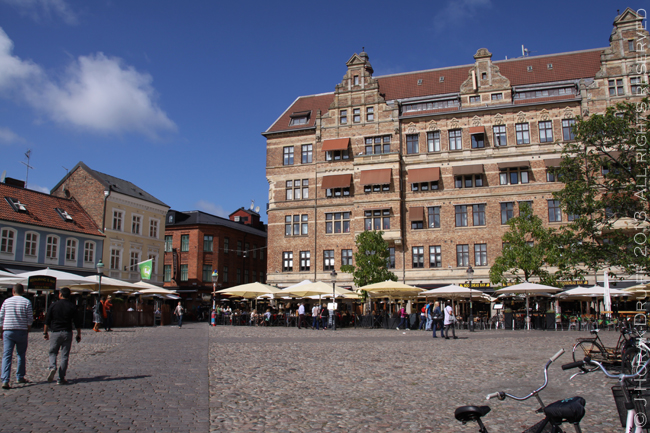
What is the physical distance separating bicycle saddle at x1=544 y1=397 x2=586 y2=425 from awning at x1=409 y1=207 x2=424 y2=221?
3854cm

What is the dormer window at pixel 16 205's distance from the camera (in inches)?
1484

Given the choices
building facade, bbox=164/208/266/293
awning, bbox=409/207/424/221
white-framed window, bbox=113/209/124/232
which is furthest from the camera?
building facade, bbox=164/208/266/293

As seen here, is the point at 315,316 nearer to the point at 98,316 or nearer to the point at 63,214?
the point at 98,316

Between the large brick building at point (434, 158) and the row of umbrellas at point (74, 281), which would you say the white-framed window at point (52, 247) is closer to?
the row of umbrellas at point (74, 281)

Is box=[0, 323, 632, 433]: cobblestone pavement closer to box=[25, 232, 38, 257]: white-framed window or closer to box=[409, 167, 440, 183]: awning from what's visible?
box=[25, 232, 38, 257]: white-framed window

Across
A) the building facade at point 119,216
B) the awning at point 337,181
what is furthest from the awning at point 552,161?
the building facade at point 119,216

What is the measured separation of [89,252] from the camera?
43000mm

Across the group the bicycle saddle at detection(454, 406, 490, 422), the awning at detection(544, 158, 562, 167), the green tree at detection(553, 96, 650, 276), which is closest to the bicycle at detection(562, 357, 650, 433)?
the bicycle saddle at detection(454, 406, 490, 422)

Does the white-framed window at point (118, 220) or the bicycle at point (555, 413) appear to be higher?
the white-framed window at point (118, 220)

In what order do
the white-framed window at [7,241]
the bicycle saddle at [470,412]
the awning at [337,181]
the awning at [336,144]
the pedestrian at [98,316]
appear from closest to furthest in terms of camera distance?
the bicycle saddle at [470,412] → the pedestrian at [98,316] → the white-framed window at [7,241] → the awning at [337,181] → the awning at [336,144]

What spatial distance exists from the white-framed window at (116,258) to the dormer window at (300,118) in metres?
19.3

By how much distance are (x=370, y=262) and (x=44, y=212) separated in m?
25.6

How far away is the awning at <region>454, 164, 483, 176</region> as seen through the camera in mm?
40594

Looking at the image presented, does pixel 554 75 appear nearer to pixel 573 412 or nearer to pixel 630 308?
pixel 630 308
